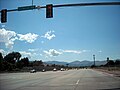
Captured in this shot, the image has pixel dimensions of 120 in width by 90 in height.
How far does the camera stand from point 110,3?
2014cm

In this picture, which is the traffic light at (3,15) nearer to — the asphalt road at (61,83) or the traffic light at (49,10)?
the traffic light at (49,10)

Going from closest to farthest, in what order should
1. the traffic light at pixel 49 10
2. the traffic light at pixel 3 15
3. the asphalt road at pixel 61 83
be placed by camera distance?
1. the traffic light at pixel 49 10
2. the asphalt road at pixel 61 83
3. the traffic light at pixel 3 15

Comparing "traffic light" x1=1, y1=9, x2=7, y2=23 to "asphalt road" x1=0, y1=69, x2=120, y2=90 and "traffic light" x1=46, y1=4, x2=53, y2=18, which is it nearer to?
"traffic light" x1=46, y1=4, x2=53, y2=18

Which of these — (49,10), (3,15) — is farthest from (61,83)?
(3,15)

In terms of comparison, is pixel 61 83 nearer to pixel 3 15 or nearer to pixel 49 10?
pixel 49 10

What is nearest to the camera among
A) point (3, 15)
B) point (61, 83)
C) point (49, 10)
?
point (49, 10)

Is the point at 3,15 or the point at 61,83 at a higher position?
the point at 3,15

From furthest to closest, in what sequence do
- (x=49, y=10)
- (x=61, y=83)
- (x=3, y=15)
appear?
(x=61, y=83) < (x=3, y=15) < (x=49, y=10)

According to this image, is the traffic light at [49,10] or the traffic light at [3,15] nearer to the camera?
the traffic light at [49,10]

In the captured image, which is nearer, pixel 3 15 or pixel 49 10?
pixel 49 10

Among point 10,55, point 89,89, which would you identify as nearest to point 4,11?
point 89,89

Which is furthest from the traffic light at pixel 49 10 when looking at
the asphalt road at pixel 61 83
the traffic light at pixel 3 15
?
the asphalt road at pixel 61 83

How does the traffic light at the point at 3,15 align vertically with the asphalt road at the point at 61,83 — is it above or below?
above

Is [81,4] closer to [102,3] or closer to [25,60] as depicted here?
→ [102,3]
